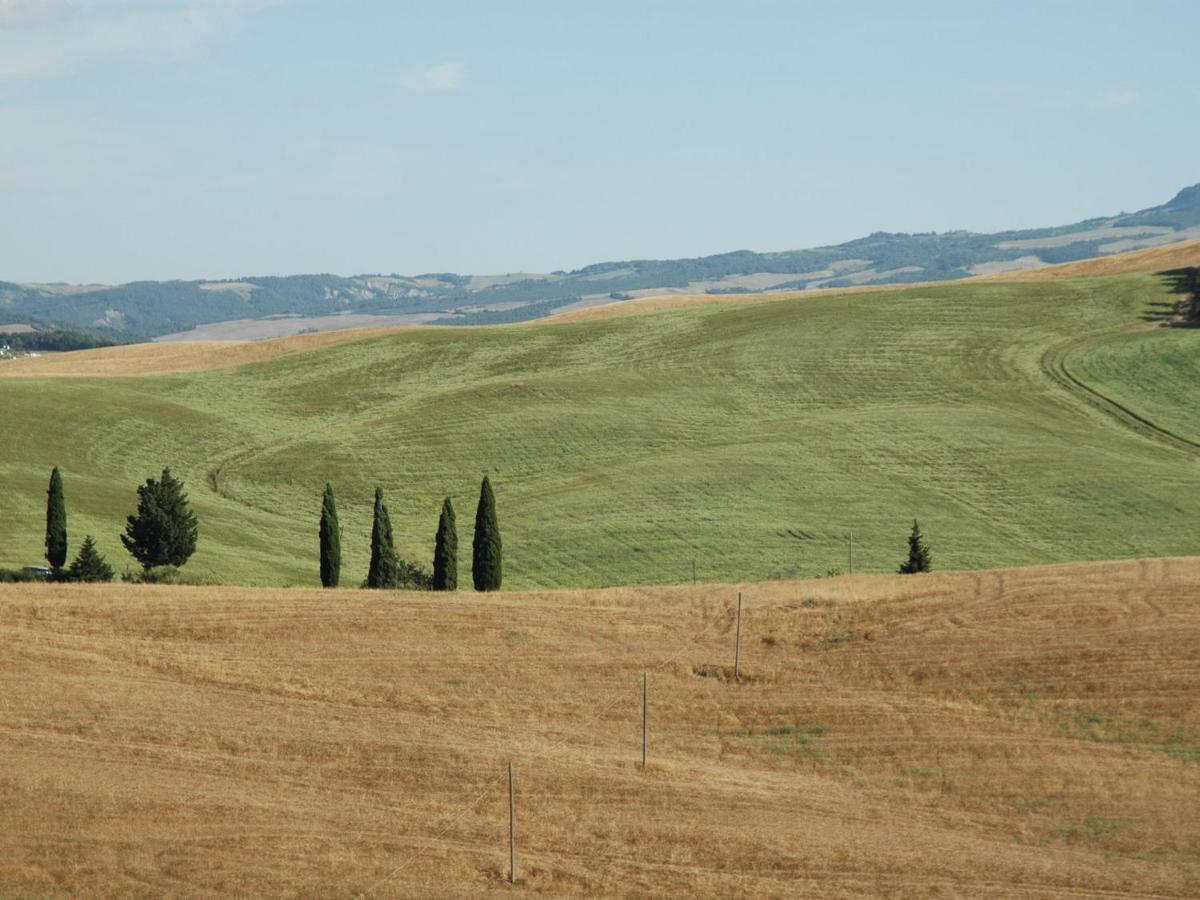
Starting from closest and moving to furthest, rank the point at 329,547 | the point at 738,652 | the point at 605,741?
the point at 605,741, the point at 738,652, the point at 329,547

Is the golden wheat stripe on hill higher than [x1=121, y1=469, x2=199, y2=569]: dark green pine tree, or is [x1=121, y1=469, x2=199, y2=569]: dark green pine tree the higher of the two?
the golden wheat stripe on hill

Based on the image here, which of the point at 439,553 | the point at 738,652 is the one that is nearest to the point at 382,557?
the point at 439,553

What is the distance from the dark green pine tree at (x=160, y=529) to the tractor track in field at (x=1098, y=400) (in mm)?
56752

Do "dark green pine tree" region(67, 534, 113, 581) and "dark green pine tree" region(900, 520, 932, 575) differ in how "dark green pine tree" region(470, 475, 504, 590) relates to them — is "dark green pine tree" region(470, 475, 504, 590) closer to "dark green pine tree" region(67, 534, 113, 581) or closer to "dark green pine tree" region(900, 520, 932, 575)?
"dark green pine tree" region(67, 534, 113, 581)

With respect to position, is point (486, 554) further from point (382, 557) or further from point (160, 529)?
→ point (160, 529)

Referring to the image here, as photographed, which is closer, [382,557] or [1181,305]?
[382,557]

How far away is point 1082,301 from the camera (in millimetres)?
122875

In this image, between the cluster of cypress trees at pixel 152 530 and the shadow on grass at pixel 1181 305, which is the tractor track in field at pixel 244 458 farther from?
the shadow on grass at pixel 1181 305

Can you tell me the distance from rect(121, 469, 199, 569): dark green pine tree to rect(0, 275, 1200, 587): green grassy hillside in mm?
1410

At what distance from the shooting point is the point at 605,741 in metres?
37.0

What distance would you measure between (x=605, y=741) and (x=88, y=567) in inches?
1073

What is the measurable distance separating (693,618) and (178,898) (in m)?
22.8

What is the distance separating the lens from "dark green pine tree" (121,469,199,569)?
60688 mm

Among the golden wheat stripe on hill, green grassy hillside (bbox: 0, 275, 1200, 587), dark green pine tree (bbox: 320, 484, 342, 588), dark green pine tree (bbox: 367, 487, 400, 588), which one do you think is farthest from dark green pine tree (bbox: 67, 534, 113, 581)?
the golden wheat stripe on hill
